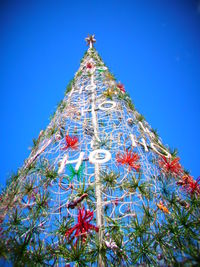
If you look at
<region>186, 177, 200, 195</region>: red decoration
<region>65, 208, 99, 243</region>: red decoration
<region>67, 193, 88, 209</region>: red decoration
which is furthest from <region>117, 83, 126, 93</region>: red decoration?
<region>65, 208, 99, 243</region>: red decoration

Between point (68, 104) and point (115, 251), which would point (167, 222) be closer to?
point (115, 251)

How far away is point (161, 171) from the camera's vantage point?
3.67 meters

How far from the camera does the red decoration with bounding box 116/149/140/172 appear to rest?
3.16m

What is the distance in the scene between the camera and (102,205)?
8.63ft

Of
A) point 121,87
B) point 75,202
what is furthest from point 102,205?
point 121,87

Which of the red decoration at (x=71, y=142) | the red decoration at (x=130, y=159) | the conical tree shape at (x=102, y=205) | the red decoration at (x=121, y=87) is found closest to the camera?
the conical tree shape at (x=102, y=205)

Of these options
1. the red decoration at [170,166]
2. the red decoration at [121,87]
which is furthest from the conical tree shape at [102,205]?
the red decoration at [121,87]

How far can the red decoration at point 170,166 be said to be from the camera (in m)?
3.63

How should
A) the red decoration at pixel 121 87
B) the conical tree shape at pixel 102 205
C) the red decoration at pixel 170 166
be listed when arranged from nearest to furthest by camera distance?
the conical tree shape at pixel 102 205 < the red decoration at pixel 170 166 < the red decoration at pixel 121 87

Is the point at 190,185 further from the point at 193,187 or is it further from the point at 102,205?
the point at 102,205

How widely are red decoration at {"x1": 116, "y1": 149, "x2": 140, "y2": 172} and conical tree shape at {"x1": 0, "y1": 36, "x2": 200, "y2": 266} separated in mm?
15

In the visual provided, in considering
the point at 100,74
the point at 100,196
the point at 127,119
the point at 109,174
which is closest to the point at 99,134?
the point at 127,119

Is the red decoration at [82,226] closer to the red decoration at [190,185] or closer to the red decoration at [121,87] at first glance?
the red decoration at [190,185]

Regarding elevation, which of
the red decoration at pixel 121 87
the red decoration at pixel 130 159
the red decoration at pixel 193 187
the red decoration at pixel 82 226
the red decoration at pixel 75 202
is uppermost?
the red decoration at pixel 121 87
